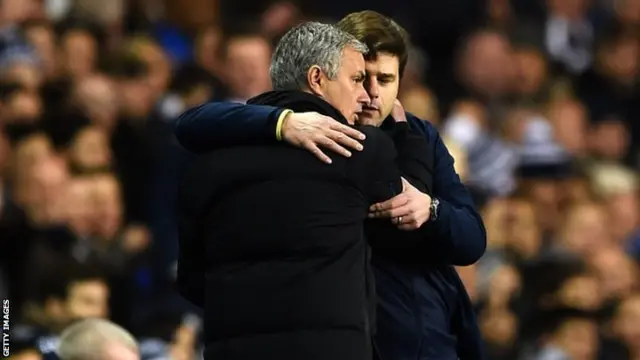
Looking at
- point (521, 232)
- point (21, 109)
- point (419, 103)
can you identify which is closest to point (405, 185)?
point (21, 109)

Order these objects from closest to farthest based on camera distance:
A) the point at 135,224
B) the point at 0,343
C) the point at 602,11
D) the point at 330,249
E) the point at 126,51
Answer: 1. the point at 330,249
2. the point at 0,343
3. the point at 135,224
4. the point at 126,51
5. the point at 602,11

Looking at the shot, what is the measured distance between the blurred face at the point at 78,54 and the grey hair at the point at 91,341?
4.37m

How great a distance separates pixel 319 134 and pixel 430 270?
0.74 m

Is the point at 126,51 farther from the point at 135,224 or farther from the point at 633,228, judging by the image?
the point at 633,228

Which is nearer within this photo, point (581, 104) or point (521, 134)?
point (521, 134)

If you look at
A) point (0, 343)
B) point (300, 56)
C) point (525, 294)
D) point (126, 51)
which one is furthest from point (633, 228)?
point (300, 56)

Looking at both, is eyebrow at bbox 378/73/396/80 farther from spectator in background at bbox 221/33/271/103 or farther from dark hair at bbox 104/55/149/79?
dark hair at bbox 104/55/149/79

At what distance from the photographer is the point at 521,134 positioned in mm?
12938

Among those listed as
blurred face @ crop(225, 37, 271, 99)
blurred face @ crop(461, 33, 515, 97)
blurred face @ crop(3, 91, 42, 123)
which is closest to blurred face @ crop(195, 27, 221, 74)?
blurred face @ crop(225, 37, 271, 99)

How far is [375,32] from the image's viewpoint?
240 inches

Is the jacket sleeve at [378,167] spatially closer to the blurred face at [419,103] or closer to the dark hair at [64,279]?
the dark hair at [64,279]

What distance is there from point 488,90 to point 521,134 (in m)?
0.70

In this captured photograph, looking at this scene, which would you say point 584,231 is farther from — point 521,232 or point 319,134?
point 319,134

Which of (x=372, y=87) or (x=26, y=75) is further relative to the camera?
(x=26, y=75)
